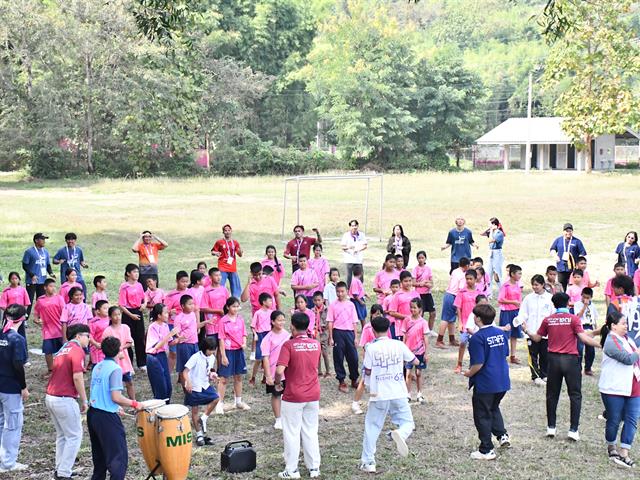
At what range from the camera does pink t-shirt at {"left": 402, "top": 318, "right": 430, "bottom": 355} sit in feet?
31.1

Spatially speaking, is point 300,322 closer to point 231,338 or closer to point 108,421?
point 108,421

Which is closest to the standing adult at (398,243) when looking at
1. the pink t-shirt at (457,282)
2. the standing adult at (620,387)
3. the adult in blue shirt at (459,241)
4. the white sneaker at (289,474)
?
the adult in blue shirt at (459,241)

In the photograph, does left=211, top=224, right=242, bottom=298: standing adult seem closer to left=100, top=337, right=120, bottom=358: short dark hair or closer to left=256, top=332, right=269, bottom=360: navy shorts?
left=256, top=332, right=269, bottom=360: navy shorts

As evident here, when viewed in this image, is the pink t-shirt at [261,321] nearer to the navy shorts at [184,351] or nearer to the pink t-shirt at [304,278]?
the navy shorts at [184,351]

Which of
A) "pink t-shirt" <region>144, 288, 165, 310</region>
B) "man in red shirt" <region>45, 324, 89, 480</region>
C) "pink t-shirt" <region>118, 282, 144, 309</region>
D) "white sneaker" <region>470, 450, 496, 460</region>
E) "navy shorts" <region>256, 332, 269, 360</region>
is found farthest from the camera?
"pink t-shirt" <region>118, 282, 144, 309</region>

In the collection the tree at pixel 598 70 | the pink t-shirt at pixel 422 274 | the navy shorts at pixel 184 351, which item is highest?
the tree at pixel 598 70

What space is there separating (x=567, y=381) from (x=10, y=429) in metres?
5.74

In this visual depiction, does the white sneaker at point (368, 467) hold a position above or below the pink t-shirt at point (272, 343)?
below

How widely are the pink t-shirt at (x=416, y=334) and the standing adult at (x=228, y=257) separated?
5473 mm

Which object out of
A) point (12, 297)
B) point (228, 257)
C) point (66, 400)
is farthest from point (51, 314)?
point (228, 257)

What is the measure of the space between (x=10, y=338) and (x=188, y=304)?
2393mm

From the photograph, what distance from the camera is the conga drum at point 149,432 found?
6672 millimetres

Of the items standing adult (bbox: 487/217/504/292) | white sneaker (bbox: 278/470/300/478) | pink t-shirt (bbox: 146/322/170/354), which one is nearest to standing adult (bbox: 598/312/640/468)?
white sneaker (bbox: 278/470/300/478)

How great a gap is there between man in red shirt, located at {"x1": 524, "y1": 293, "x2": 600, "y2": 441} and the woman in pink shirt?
9.24 feet
